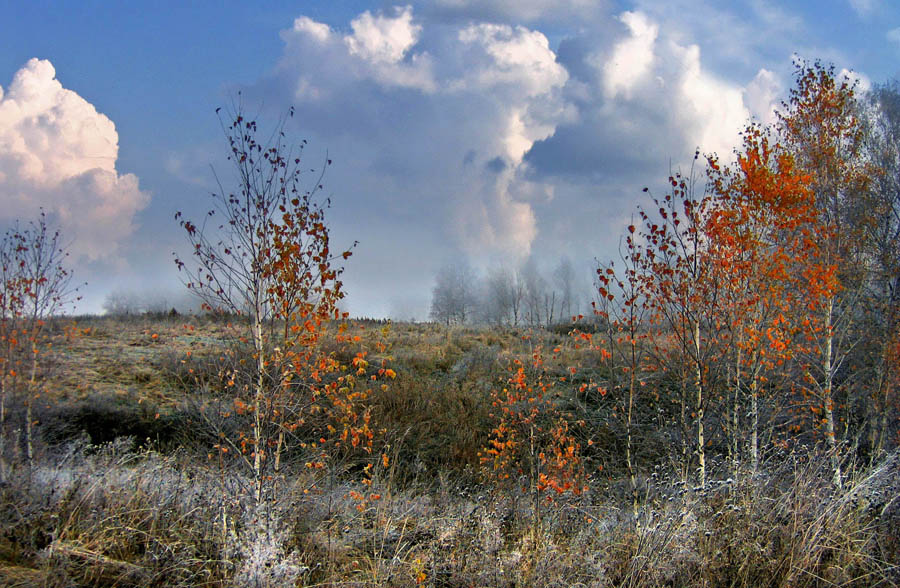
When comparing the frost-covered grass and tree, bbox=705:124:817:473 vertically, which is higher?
tree, bbox=705:124:817:473

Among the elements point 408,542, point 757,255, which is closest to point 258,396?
point 408,542

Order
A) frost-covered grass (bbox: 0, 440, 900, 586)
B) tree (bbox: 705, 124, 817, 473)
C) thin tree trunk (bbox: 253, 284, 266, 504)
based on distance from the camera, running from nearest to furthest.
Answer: frost-covered grass (bbox: 0, 440, 900, 586) → thin tree trunk (bbox: 253, 284, 266, 504) → tree (bbox: 705, 124, 817, 473)

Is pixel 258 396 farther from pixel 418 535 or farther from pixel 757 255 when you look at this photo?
pixel 757 255

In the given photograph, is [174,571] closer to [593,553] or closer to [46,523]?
[46,523]

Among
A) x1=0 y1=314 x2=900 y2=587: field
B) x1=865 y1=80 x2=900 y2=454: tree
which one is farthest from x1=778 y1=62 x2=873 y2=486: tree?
x1=0 y1=314 x2=900 y2=587: field

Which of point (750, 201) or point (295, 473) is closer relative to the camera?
point (295, 473)

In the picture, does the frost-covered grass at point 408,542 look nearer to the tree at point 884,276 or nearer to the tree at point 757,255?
the tree at point 757,255

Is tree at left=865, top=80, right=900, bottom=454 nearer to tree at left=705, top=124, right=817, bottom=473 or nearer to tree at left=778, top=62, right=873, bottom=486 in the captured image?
tree at left=778, top=62, right=873, bottom=486

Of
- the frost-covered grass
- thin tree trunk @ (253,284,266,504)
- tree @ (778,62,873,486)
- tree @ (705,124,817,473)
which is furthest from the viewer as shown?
tree @ (778,62,873,486)

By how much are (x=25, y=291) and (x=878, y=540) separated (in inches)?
534

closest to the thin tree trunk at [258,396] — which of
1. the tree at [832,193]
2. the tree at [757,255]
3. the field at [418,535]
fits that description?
the field at [418,535]

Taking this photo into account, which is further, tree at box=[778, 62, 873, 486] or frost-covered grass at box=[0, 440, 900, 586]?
tree at box=[778, 62, 873, 486]

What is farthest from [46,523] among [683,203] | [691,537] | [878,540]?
[683,203]

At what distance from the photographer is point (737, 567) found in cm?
451
